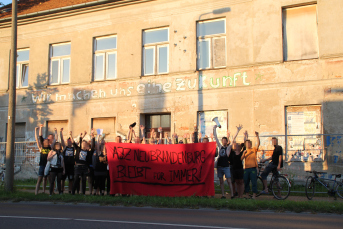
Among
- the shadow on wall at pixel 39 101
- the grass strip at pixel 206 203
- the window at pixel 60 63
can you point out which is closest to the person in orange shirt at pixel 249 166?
the grass strip at pixel 206 203

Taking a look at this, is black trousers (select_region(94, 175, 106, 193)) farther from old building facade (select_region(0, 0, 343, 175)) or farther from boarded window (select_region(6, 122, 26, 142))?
boarded window (select_region(6, 122, 26, 142))

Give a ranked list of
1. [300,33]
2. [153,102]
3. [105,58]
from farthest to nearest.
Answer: [105,58], [153,102], [300,33]

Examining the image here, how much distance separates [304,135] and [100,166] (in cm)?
687

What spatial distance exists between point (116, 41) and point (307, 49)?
29.0 ft

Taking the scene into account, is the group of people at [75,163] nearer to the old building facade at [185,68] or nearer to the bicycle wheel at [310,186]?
the old building facade at [185,68]

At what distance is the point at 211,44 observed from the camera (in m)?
15.9

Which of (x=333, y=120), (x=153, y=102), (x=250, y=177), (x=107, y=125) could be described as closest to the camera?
(x=250, y=177)

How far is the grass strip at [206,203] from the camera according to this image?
354 inches

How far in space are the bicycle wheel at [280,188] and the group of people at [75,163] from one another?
5.26m

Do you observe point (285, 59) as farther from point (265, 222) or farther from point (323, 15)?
point (265, 222)

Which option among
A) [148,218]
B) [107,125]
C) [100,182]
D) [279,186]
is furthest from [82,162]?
[279,186]

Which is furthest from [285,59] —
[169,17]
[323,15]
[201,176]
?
[201,176]

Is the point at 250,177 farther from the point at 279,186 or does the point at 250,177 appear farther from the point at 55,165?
the point at 55,165

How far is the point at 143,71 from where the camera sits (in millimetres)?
17109
